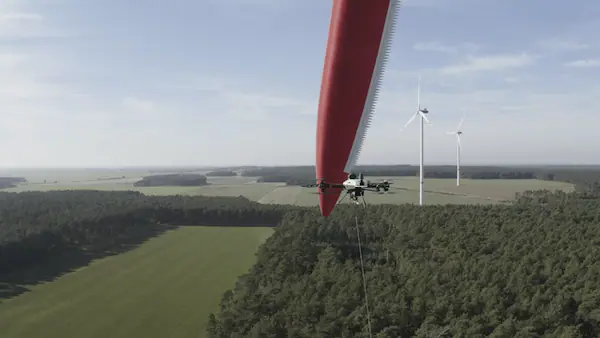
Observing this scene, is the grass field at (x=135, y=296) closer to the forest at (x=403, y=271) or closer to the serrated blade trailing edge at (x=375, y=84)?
the forest at (x=403, y=271)

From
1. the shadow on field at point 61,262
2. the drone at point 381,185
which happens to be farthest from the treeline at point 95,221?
the drone at point 381,185

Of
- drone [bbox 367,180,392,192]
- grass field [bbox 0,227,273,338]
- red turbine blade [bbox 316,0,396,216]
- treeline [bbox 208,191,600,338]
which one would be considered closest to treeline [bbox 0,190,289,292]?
grass field [bbox 0,227,273,338]

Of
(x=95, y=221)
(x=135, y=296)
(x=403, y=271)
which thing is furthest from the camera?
(x=95, y=221)

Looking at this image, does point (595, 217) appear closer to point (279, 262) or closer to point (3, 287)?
point (279, 262)

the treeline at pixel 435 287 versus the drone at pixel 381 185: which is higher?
the drone at pixel 381 185

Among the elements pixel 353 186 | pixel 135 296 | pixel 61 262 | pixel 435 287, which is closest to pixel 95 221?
pixel 61 262

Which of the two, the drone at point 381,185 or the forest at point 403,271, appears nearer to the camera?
the drone at point 381,185

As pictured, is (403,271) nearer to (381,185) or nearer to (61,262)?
(381,185)

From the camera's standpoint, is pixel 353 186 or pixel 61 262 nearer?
pixel 353 186
